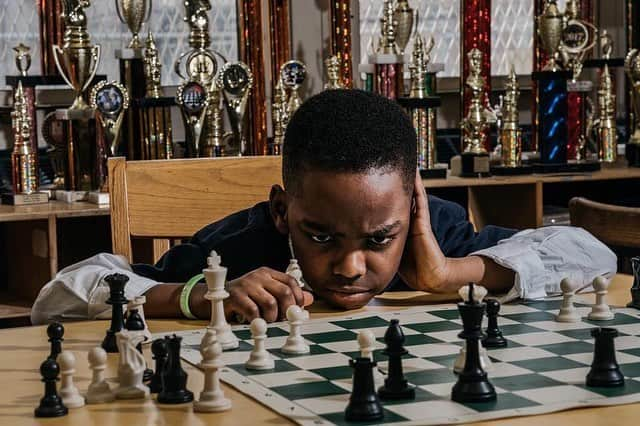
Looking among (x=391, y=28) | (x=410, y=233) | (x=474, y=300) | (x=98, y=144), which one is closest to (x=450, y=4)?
(x=391, y=28)

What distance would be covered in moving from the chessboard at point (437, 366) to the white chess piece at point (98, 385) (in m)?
0.13

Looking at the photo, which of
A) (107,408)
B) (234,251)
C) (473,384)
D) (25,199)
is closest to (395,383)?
(473,384)

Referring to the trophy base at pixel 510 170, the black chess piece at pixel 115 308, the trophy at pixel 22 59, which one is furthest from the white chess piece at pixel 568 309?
the trophy at pixel 22 59

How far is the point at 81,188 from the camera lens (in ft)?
10.6

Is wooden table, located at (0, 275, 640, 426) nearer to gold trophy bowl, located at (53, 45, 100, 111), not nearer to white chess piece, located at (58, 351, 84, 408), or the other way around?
white chess piece, located at (58, 351, 84, 408)

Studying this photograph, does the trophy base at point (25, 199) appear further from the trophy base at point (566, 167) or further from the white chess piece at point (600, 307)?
the white chess piece at point (600, 307)

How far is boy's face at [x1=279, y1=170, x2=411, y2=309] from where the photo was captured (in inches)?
64.5

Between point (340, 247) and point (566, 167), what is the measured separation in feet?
6.92

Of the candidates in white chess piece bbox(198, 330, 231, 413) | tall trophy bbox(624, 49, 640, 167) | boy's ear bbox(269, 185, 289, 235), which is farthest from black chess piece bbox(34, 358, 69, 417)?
tall trophy bbox(624, 49, 640, 167)

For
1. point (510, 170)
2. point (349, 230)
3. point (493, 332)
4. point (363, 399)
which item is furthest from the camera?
point (510, 170)

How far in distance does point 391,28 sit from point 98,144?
3.13 ft

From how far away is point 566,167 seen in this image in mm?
3645

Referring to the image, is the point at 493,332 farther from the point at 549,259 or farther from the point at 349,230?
the point at 549,259

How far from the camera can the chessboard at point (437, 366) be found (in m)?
1.18
